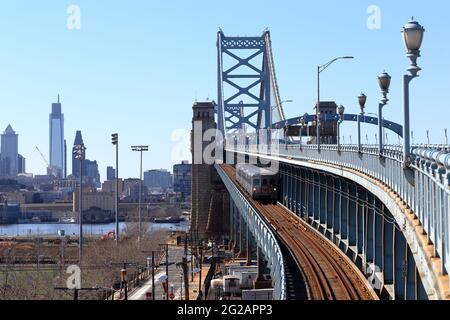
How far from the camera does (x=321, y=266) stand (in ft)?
84.1

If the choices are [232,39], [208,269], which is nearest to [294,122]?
A: [208,269]

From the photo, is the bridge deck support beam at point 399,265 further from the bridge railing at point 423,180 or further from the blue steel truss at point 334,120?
the blue steel truss at point 334,120

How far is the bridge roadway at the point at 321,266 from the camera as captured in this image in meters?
21.2

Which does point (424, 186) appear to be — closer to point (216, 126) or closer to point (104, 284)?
point (104, 284)

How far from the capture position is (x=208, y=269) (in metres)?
63.2

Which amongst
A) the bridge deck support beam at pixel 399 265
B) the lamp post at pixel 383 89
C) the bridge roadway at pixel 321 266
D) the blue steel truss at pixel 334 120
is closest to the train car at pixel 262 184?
the blue steel truss at pixel 334 120
